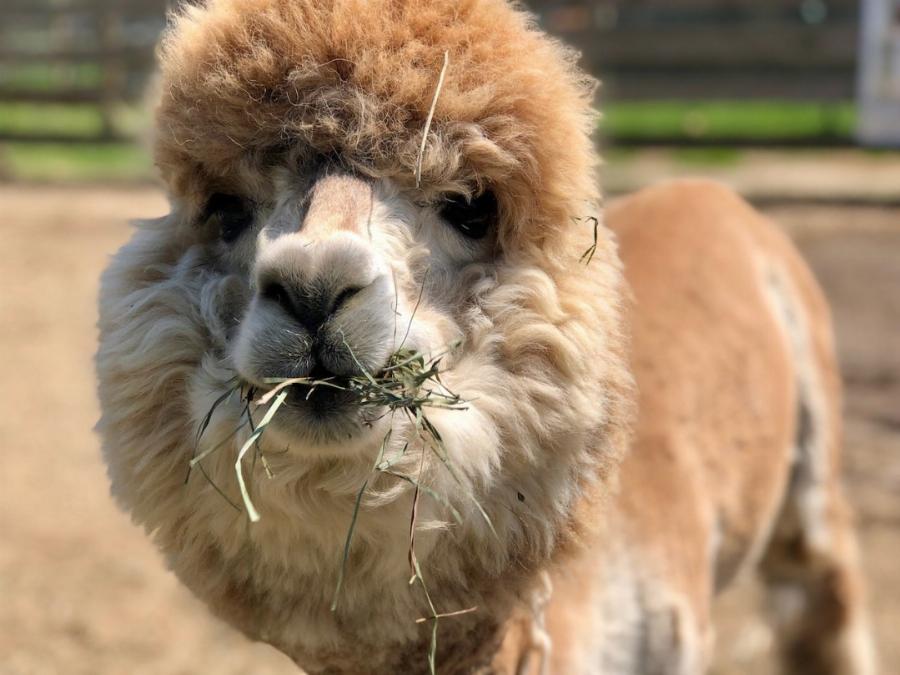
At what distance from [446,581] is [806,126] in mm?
11774

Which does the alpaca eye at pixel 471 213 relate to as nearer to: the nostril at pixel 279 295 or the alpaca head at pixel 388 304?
the alpaca head at pixel 388 304

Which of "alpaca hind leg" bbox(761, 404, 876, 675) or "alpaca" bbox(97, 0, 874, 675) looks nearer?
→ "alpaca" bbox(97, 0, 874, 675)

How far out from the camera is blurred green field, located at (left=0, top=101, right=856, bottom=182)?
1168cm

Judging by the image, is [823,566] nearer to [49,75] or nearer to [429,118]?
[429,118]

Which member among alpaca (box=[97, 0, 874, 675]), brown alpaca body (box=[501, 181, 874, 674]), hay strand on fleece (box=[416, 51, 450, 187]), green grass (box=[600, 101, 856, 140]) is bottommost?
green grass (box=[600, 101, 856, 140])

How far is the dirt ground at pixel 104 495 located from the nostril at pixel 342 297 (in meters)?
2.54

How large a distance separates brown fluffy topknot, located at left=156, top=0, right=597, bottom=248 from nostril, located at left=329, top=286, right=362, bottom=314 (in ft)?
1.01

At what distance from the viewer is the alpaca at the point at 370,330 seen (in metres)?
1.92

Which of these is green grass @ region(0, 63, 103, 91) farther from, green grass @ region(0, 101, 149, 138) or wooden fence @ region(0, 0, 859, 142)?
green grass @ region(0, 101, 149, 138)

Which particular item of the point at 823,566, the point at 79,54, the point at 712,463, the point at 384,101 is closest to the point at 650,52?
the point at 79,54

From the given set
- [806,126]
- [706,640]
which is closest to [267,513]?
[706,640]

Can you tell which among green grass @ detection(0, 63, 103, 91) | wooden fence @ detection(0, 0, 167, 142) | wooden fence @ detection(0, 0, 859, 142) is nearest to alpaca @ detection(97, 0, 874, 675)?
wooden fence @ detection(0, 0, 859, 142)

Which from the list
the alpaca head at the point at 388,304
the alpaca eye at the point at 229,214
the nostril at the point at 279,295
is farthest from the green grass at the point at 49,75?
the nostril at the point at 279,295

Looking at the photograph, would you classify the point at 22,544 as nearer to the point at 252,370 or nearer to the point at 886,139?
the point at 252,370
